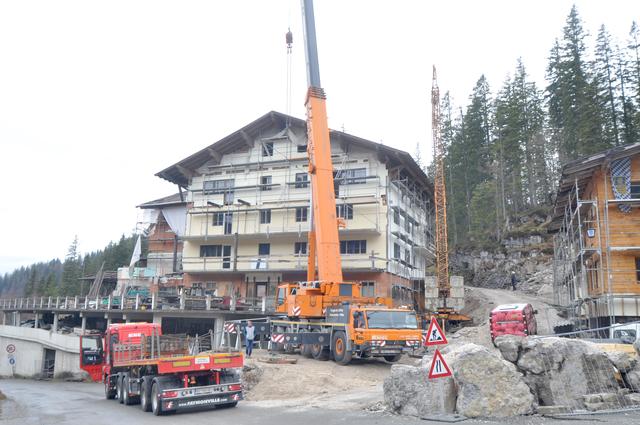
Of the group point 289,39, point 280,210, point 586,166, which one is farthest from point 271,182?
point 586,166

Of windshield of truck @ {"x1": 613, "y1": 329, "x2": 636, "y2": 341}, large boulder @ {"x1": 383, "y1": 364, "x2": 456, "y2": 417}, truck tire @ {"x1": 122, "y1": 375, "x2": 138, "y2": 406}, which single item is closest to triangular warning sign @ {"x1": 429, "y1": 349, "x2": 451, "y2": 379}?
large boulder @ {"x1": 383, "y1": 364, "x2": 456, "y2": 417}

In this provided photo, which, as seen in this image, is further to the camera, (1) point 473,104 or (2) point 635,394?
(1) point 473,104

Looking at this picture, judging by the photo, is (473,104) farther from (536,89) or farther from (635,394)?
(635,394)

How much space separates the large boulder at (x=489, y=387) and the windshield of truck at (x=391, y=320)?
925 centimetres

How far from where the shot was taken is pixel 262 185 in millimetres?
44469

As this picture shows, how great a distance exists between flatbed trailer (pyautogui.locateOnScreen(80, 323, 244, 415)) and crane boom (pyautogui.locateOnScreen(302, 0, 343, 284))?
22.2 ft

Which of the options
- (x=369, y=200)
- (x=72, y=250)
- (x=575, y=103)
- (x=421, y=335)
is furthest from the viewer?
(x=72, y=250)

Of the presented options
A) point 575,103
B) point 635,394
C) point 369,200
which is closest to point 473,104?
point 575,103

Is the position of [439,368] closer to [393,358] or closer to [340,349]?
[340,349]

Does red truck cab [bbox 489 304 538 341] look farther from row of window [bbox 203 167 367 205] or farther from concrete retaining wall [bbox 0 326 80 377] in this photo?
concrete retaining wall [bbox 0 326 80 377]

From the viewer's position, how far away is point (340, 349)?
869 inches

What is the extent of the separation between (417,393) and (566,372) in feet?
10.4

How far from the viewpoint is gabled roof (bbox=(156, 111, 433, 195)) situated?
4141cm

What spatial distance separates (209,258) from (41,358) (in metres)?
15.8
